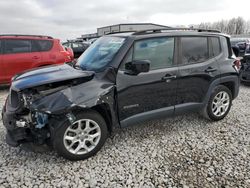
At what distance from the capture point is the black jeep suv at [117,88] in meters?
A: 2.88

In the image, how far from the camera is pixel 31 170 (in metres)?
2.89

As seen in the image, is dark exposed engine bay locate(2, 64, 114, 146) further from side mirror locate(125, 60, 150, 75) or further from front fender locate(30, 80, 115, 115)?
side mirror locate(125, 60, 150, 75)

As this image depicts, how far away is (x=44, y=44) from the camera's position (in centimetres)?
715

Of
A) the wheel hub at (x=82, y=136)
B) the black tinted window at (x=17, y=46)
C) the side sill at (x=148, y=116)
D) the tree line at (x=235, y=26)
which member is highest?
the tree line at (x=235, y=26)

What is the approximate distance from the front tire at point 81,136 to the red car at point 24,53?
182 inches

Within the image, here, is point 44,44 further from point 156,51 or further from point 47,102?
point 47,102

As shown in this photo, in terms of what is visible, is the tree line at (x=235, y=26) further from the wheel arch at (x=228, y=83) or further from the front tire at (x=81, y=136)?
the front tire at (x=81, y=136)

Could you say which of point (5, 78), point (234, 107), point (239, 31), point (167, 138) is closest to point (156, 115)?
point (167, 138)

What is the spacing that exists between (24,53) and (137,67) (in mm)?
5034

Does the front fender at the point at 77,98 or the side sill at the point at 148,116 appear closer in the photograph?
the front fender at the point at 77,98

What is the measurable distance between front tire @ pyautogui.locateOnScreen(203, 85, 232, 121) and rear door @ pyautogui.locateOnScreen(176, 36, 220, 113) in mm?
277

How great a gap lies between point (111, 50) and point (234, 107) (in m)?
3.43

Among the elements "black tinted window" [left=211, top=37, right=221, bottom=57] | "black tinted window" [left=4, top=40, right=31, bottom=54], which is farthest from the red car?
"black tinted window" [left=211, top=37, right=221, bottom=57]

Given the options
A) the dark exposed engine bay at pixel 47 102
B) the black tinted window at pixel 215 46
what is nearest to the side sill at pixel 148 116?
the dark exposed engine bay at pixel 47 102
